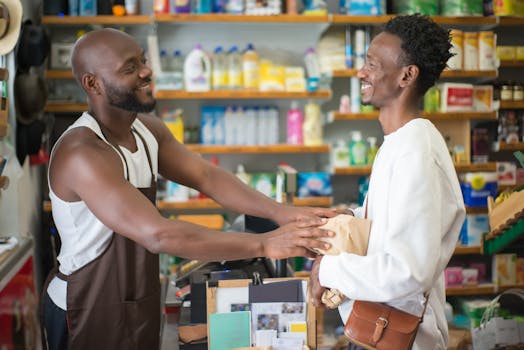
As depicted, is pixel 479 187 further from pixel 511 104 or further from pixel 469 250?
pixel 511 104

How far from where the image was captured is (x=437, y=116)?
5281 mm

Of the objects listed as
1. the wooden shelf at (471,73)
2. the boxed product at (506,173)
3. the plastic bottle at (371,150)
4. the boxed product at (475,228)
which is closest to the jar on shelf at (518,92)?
the wooden shelf at (471,73)

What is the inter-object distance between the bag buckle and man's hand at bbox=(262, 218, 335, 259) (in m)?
0.28

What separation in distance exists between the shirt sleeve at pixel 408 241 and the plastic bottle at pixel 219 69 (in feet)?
11.5

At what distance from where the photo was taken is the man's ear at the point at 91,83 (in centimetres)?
257

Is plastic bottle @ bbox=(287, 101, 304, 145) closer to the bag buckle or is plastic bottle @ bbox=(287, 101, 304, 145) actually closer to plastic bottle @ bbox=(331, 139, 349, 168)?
plastic bottle @ bbox=(331, 139, 349, 168)

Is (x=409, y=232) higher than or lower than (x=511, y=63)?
lower

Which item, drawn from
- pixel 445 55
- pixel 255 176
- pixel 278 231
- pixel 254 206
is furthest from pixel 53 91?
pixel 445 55

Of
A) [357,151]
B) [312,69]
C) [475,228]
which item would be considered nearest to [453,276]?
[475,228]

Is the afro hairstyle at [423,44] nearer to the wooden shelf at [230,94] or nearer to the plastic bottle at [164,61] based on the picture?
the wooden shelf at [230,94]

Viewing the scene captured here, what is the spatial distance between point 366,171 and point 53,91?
2.59 metres

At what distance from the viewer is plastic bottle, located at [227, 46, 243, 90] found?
522 cm

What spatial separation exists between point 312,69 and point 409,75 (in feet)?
11.1

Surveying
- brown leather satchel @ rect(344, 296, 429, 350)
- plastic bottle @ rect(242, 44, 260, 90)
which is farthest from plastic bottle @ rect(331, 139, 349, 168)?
brown leather satchel @ rect(344, 296, 429, 350)
